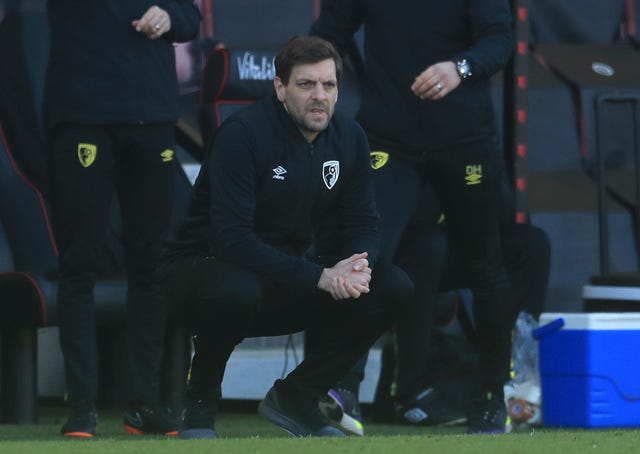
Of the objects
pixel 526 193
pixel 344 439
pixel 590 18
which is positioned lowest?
pixel 344 439

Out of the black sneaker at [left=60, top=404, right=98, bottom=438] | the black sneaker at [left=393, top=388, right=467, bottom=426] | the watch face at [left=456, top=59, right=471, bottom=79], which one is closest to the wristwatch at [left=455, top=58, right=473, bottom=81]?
the watch face at [left=456, top=59, right=471, bottom=79]

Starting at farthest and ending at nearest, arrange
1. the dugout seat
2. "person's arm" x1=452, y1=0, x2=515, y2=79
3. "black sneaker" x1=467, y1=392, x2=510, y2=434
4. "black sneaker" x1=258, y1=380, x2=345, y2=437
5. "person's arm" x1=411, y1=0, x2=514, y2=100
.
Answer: the dugout seat
"black sneaker" x1=467, y1=392, x2=510, y2=434
"person's arm" x1=452, y1=0, x2=515, y2=79
"person's arm" x1=411, y1=0, x2=514, y2=100
"black sneaker" x1=258, y1=380, x2=345, y2=437

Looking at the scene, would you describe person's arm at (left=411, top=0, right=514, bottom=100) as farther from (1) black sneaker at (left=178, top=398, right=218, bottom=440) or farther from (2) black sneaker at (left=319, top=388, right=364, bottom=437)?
(1) black sneaker at (left=178, top=398, right=218, bottom=440)

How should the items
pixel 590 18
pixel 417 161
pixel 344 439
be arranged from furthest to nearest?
pixel 590 18 < pixel 417 161 < pixel 344 439

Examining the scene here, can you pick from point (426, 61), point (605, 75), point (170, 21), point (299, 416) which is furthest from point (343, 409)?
point (605, 75)

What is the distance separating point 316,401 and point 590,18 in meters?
2.76

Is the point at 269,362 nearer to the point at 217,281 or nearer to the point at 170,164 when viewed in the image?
the point at 170,164

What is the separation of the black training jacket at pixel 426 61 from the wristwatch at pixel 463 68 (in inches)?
2.2

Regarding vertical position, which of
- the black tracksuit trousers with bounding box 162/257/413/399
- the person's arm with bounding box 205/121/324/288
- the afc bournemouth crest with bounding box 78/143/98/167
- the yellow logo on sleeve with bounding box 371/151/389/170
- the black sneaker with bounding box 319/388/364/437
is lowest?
the black sneaker with bounding box 319/388/364/437

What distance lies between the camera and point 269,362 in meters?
6.18

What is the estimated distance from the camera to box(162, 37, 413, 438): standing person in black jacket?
4.34 m

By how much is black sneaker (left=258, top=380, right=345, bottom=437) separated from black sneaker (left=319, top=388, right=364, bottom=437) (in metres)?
0.11

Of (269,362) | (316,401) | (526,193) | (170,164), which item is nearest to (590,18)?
(526,193)

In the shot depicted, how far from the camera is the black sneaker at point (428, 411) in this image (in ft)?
18.3
